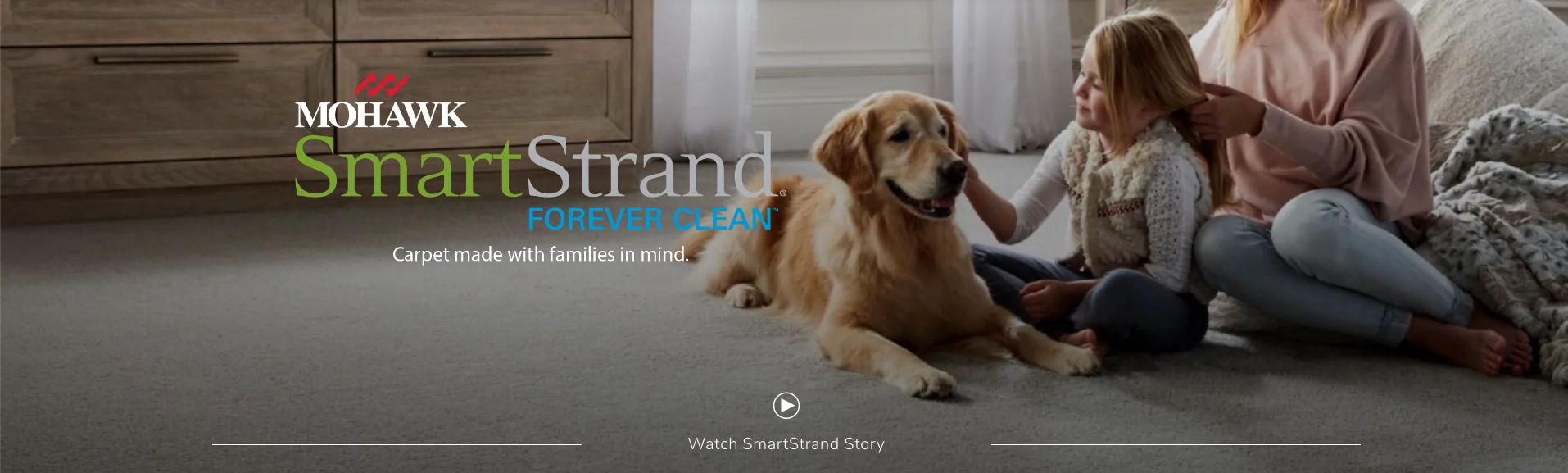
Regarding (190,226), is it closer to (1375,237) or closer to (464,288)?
(464,288)

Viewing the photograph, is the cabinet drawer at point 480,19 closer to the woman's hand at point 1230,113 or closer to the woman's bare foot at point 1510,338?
the woman's hand at point 1230,113

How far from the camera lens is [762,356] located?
2.01 m

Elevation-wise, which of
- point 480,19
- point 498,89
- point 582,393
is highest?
point 480,19

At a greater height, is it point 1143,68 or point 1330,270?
point 1143,68

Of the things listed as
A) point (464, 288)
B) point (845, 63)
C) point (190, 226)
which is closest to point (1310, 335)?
point (464, 288)

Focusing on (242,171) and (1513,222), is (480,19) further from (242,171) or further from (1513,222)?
(1513,222)

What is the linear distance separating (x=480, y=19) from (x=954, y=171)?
1570 mm

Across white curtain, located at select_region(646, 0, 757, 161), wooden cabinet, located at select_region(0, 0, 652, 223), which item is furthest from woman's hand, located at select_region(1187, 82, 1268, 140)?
white curtain, located at select_region(646, 0, 757, 161)

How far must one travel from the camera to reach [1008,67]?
424cm

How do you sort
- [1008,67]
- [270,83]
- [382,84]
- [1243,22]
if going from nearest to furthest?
[1243,22], [270,83], [382,84], [1008,67]

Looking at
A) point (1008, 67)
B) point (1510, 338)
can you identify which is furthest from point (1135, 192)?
point (1008, 67)

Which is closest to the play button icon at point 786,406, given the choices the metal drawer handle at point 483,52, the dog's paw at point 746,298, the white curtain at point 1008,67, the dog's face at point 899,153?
the dog's face at point 899,153

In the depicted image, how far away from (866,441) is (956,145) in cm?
50

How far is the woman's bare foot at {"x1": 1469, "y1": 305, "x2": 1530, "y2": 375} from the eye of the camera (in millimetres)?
1963
